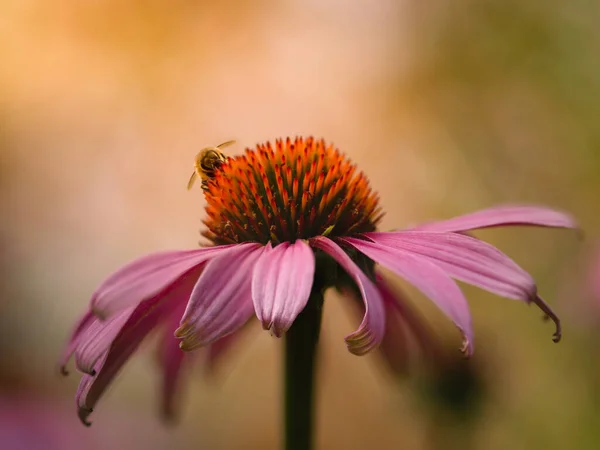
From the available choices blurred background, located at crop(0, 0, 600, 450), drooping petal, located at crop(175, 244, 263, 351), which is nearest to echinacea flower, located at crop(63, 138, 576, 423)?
drooping petal, located at crop(175, 244, 263, 351)

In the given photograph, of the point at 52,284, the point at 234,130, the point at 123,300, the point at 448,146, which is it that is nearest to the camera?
the point at 123,300

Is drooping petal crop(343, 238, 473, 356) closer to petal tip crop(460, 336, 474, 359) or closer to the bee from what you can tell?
petal tip crop(460, 336, 474, 359)

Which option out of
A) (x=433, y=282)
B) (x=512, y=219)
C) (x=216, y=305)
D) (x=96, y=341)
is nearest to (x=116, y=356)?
(x=96, y=341)

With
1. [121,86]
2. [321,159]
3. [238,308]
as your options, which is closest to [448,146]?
[121,86]

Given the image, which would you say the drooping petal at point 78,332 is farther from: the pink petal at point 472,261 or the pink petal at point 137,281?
the pink petal at point 472,261

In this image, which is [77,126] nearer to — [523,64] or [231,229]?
[523,64]

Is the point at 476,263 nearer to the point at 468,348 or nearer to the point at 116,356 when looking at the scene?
the point at 468,348
